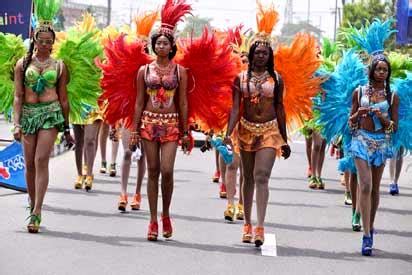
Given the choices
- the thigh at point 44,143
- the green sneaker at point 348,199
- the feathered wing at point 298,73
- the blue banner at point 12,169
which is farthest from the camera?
the green sneaker at point 348,199

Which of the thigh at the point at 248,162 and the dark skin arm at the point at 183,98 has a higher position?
the dark skin arm at the point at 183,98

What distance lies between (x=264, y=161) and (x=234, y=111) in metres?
0.52

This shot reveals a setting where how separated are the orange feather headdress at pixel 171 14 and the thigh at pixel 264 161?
4.57 ft

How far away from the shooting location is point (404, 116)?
40.2 ft

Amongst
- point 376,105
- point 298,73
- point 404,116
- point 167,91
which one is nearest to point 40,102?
point 167,91

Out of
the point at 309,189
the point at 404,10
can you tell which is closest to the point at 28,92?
the point at 309,189

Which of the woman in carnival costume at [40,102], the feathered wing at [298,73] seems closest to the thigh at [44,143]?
the woman in carnival costume at [40,102]

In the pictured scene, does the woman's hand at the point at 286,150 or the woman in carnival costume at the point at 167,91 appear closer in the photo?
the woman's hand at the point at 286,150

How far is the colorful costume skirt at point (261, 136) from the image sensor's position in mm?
11164

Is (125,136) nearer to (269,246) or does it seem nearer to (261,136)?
(261,136)

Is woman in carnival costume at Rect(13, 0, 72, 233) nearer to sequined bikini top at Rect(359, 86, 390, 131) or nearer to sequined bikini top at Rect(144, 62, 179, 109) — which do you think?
sequined bikini top at Rect(144, 62, 179, 109)

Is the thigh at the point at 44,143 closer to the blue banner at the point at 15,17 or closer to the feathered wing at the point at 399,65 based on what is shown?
the feathered wing at the point at 399,65

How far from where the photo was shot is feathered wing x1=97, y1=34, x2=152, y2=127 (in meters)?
11.8

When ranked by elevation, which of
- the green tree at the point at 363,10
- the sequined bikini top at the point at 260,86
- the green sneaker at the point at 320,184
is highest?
the green tree at the point at 363,10
